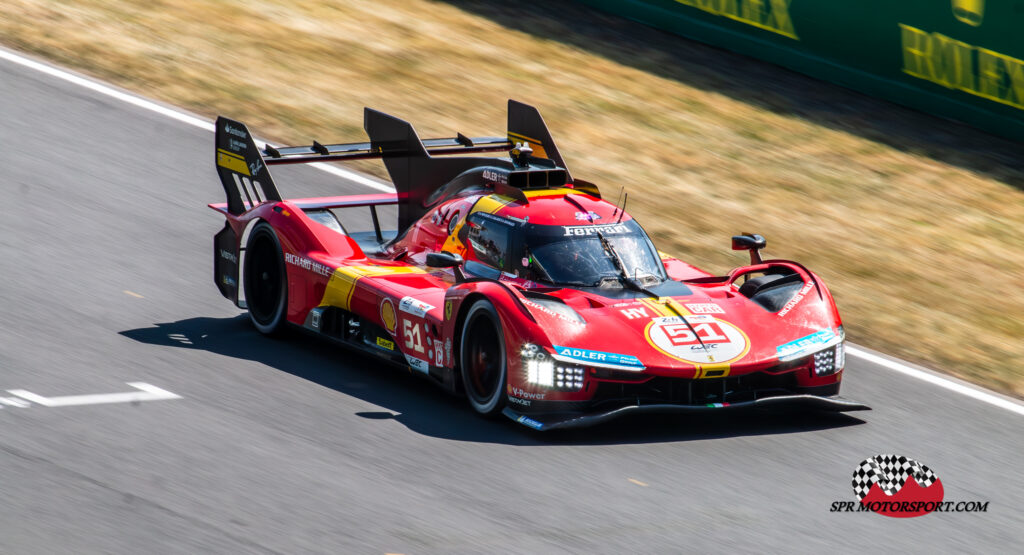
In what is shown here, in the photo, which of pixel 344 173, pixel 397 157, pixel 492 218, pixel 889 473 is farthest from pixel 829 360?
pixel 344 173

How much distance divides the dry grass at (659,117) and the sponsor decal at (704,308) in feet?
10.3

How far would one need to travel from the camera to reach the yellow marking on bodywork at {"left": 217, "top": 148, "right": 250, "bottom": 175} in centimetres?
1199

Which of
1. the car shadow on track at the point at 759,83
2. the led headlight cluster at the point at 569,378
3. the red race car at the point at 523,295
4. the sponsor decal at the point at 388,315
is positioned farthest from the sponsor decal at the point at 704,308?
the car shadow on track at the point at 759,83

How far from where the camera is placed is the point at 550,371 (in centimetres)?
877

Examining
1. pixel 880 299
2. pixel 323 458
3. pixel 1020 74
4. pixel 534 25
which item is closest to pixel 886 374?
pixel 880 299

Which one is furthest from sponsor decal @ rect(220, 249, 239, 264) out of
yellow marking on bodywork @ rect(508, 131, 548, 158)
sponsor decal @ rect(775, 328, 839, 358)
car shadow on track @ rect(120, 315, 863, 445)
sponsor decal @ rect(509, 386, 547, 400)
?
sponsor decal @ rect(775, 328, 839, 358)

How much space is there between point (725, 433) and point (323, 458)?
2.65 meters

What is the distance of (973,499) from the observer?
28.1 ft

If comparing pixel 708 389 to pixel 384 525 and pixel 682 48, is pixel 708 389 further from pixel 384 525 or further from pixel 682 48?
pixel 682 48

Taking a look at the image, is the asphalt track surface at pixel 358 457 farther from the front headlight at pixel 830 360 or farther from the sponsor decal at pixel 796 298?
the sponsor decal at pixel 796 298

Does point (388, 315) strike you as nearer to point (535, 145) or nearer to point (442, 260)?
point (442, 260)

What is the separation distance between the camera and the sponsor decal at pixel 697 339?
893cm

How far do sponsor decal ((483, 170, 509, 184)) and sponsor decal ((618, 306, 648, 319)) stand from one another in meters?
1.84

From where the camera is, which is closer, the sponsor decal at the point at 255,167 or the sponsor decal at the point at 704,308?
the sponsor decal at the point at 704,308
